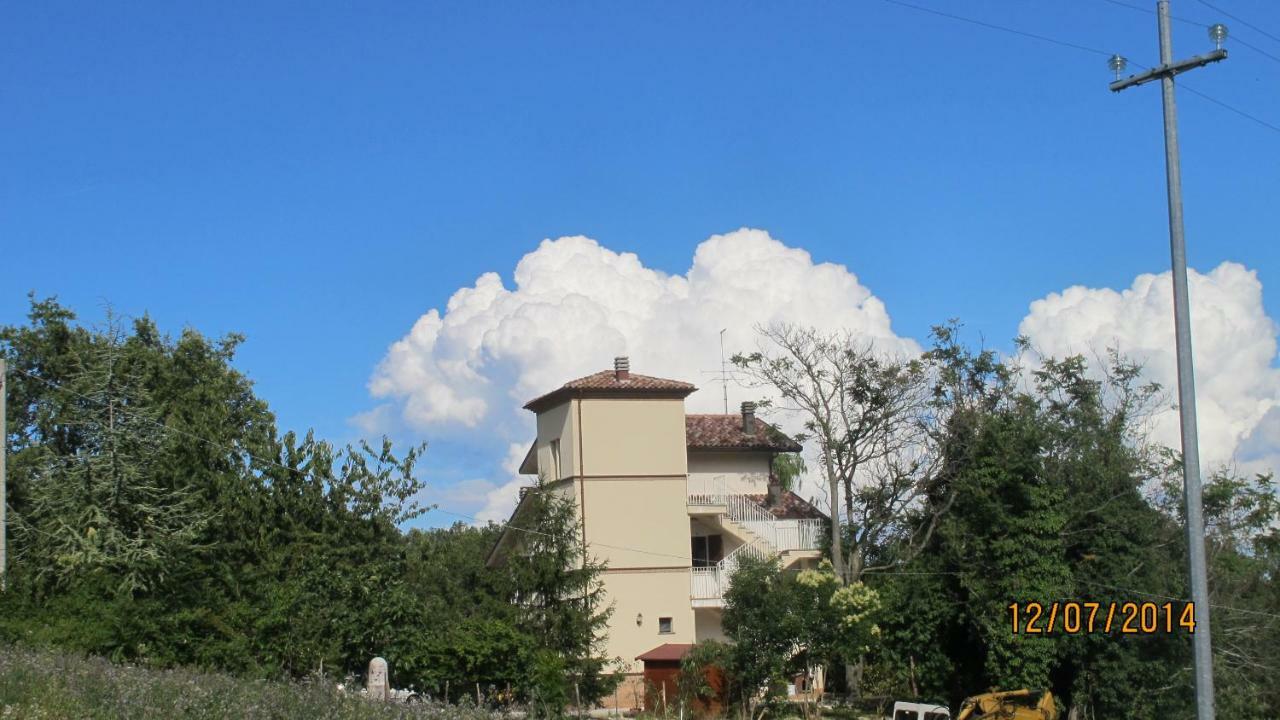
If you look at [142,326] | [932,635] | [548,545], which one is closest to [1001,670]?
[932,635]

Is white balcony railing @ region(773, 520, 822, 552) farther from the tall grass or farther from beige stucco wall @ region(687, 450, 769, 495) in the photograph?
the tall grass

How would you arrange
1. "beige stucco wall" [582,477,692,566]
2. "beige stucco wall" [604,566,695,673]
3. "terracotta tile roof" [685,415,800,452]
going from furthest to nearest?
1. "terracotta tile roof" [685,415,800,452]
2. "beige stucco wall" [582,477,692,566]
3. "beige stucco wall" [604,566,695,673]

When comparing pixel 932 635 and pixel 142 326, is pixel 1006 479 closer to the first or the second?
pixel 932 635

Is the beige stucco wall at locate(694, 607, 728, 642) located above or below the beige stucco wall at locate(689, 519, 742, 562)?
below

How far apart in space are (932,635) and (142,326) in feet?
94.6

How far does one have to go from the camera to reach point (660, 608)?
41906mm

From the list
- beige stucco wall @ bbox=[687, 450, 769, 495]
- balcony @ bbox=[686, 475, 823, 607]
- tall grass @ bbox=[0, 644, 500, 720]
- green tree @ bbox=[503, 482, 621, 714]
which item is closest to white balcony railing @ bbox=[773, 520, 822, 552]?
balcony @ bbox=[686, 475, 823, 607]

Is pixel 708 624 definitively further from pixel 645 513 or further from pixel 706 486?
pixel 706 486

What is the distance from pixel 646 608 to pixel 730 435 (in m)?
8.54

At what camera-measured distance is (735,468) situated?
4703 centimetres

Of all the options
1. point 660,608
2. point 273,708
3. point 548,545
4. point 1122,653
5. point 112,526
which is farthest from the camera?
point 660,608

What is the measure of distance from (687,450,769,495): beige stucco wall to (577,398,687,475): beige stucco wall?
11.5ft

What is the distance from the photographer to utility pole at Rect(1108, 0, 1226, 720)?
14.3 metres

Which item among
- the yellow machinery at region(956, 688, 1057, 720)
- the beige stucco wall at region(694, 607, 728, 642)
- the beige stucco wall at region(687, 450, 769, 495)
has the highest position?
the beige stucco wall at region(687, 450, 769, 495)
